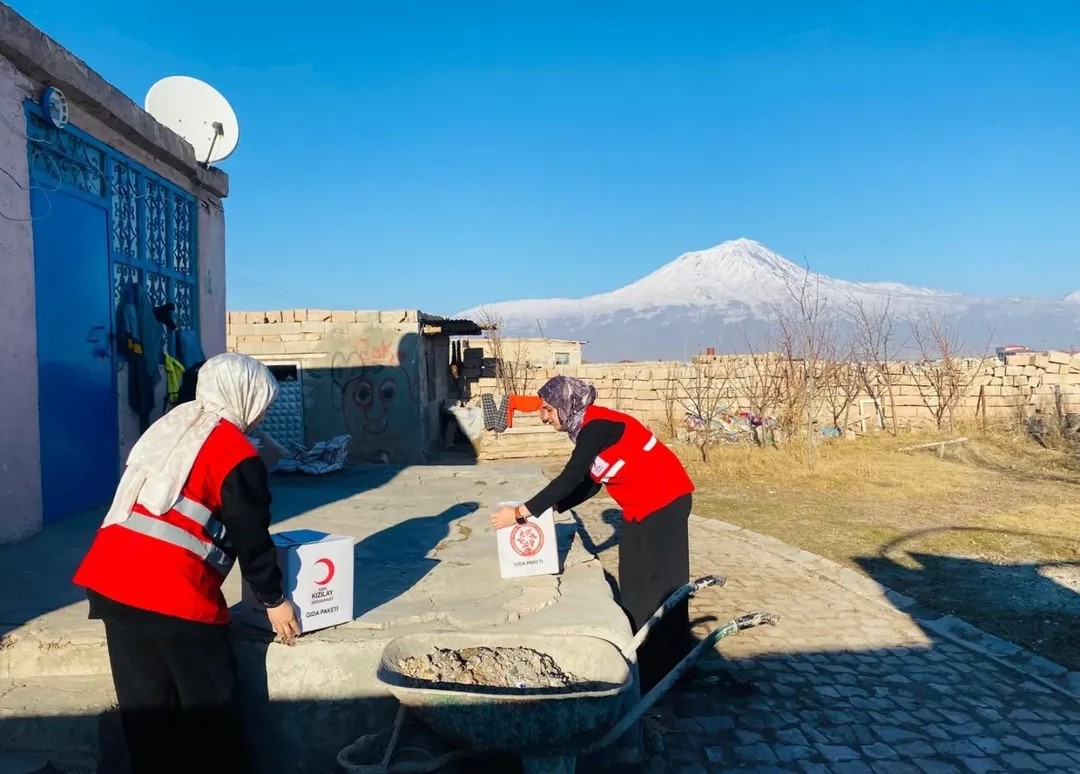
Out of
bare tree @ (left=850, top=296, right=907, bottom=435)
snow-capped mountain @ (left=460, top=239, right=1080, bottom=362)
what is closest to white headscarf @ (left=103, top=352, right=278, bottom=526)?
bare tree @ (left=850, top=296, right=907, bottom=435)

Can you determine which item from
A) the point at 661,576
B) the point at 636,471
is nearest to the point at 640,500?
the point at 636,471

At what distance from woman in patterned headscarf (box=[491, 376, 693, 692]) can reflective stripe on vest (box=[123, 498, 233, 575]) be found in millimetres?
1840

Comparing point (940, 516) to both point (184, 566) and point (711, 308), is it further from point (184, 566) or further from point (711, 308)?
point (711, 308)

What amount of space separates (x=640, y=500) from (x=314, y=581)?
1.80 metres

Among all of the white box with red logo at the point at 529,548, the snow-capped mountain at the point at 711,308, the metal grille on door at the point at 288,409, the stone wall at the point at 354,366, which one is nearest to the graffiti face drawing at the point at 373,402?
the stone wall at the point at 354,366

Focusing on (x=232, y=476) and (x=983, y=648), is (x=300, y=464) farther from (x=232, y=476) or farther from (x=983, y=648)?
(x=983, y=648)

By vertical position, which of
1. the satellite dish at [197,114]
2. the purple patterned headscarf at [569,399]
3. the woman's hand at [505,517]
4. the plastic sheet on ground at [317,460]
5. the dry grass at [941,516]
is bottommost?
the dry grass at [941,516]

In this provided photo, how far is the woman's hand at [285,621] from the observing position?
8.93ft

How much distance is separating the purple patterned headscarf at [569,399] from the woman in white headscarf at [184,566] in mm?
1717

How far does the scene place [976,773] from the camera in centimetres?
340

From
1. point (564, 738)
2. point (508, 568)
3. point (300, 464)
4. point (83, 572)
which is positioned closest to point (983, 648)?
point (508, 568)

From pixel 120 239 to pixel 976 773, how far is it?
6.34m

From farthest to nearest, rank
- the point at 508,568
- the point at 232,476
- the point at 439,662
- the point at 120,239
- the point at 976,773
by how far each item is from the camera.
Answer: the point at 120,239 → the point at 508,568 → the point at 976,773 → the point at 439,662 → the point at 232,476

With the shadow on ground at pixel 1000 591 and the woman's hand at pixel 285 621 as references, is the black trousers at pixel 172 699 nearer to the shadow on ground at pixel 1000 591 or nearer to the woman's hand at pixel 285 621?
the woman's hand at pixel 285 621
